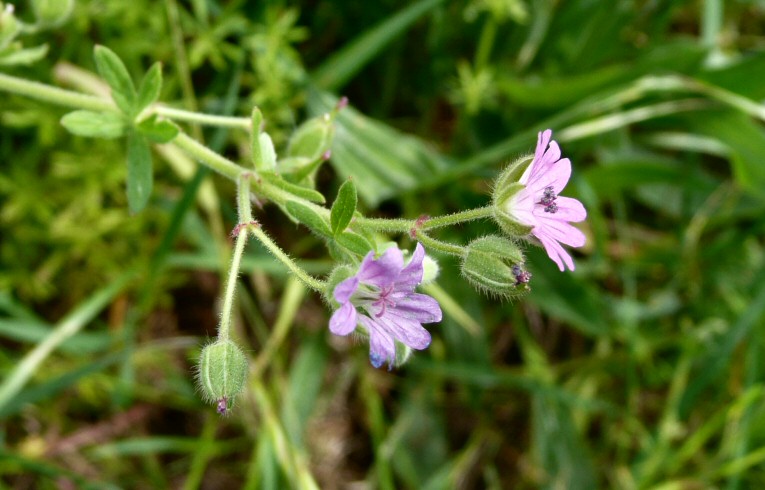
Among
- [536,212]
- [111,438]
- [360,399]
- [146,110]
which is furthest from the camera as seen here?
[360,399]

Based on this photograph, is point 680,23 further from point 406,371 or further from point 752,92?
point 406,371

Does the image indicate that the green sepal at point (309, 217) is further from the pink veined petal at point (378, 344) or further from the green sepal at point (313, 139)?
the green sepal at point (313, 139)

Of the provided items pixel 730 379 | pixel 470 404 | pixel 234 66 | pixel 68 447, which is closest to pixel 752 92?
pixel 730 379

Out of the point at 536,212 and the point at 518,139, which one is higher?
the point at 518,139

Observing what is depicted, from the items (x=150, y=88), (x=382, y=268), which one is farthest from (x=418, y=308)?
(x=150, y=88)

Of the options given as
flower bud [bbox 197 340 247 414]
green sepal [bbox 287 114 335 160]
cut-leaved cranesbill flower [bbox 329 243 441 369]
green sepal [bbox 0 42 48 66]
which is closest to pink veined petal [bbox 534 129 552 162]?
cut-leaved cranesbill flower [bbox 329 243 441 369]

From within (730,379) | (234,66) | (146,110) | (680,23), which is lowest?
(730,379)

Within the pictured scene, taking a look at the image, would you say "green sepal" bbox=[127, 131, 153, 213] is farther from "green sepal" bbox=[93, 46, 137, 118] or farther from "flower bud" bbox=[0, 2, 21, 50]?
"flower bud" bbox=[0, 2, 21, 50]

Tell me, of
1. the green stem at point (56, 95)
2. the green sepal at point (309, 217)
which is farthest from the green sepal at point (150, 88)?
the green sepal at point (309, 217)
